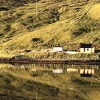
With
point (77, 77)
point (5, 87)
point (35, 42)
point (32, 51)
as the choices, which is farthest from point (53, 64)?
point (5, 87)

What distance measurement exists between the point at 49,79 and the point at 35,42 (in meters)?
77.5

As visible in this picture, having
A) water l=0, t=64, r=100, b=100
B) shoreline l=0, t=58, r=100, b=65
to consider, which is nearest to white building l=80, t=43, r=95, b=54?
shoreline l=0, t=58, r=100, b=65

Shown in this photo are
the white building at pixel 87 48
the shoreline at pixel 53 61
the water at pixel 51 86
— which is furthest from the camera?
the white building at pixel 87 48

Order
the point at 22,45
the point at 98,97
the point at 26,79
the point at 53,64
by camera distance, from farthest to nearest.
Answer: the point at 22,45 < the point at 53,64 < the point at 26,79 < the point at 98,97

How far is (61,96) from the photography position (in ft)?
230

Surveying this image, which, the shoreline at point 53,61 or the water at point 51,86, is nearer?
the water at point 51,86

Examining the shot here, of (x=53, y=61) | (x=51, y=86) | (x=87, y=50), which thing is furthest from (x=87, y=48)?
(x=51, y=86)

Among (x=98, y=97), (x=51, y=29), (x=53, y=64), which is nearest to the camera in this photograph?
(x=98, y=97)

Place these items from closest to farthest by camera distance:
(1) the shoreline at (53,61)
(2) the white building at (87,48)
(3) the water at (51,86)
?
(3) the water at (51,86), (1) the shoreline at (53,61), (2) the white building at (87,48)

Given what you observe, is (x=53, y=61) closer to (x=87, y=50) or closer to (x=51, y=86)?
(x=87, y=50)

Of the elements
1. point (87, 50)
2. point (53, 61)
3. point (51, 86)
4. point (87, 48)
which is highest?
point (87, 48)

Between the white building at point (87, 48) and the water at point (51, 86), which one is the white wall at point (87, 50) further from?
the water at point (51, 86)

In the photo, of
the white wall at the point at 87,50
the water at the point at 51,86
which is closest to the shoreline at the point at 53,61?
the white wall at the point at 87,50

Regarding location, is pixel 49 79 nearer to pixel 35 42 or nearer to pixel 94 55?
pixel 94 55
